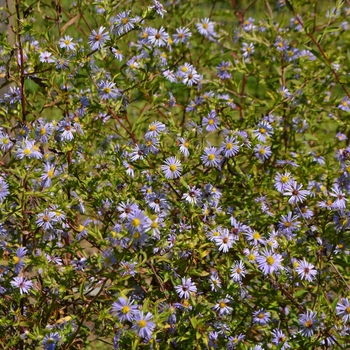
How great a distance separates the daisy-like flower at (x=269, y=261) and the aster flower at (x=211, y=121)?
480 mm

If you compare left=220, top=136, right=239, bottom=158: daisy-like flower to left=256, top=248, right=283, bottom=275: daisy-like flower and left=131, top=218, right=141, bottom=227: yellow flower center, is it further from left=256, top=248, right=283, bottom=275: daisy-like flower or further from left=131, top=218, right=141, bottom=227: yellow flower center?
left=131, top=218, right=141, bottom=227: yellow flower center

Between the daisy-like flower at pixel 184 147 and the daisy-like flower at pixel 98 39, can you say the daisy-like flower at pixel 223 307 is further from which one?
the daisy-like flower at pixel 98 39

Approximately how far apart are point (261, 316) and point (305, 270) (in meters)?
0.21

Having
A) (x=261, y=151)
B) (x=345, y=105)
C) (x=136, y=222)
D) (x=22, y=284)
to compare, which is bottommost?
(x=136, y=222)

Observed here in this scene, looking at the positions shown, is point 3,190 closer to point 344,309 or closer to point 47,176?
point 47,176

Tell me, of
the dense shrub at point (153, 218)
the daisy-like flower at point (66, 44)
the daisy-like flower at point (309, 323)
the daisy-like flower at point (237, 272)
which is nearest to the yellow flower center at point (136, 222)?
the dense shrub at point (153, 218)

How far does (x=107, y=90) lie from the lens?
1947 millimetres

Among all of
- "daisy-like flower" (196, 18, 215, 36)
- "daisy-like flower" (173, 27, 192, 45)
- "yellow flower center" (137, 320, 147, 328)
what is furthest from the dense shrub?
"daisy-like flower" (196, 18, 215, 36)

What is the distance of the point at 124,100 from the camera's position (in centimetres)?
207

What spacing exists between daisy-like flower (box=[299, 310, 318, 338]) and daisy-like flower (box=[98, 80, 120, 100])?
89cm

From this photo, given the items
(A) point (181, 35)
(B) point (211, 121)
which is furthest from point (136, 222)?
(A) point (181, 35)

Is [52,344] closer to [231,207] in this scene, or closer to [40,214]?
[40,214]

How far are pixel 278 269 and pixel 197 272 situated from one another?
9.1 inches

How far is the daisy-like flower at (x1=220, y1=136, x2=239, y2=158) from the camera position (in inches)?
75.0
